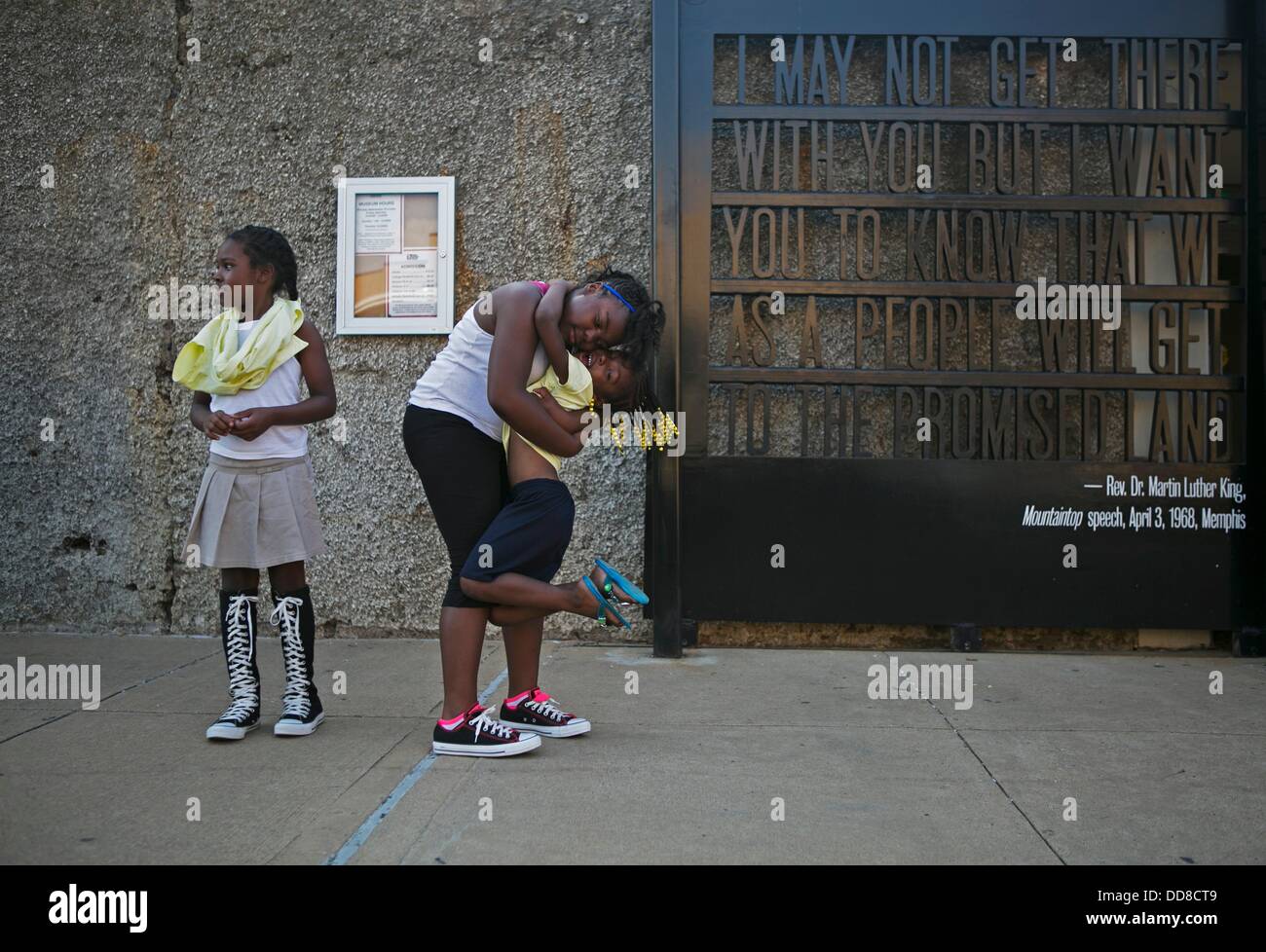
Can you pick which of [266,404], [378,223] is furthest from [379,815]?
[378,223]

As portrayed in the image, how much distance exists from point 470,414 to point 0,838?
1.69 meters

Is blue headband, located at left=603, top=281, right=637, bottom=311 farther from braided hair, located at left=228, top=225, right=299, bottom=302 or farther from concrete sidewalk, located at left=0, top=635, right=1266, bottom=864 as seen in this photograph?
concrete sidewalk, located at left=0, top=635, right=1266, bottom=864

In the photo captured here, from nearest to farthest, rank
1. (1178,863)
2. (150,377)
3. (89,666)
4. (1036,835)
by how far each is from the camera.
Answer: (1178,863) → (1036,835) → (89,666) → (150,377)

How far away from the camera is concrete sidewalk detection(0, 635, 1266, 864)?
9.11 feet

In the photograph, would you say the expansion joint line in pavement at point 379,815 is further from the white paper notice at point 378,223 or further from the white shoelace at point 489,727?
the white paper notice at point 378,223

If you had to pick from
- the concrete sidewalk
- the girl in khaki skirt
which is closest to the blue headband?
the girl in khaki skirt

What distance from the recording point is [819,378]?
504 centimetres

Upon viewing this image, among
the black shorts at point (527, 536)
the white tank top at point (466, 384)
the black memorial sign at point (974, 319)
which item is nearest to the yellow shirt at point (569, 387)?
the white tank top at point (466, 384)

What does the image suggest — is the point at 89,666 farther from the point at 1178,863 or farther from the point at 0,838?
the point at 1178,863

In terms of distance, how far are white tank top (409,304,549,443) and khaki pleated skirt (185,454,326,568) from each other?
580 millimetres

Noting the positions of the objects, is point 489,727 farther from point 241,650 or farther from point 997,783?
point 997,783

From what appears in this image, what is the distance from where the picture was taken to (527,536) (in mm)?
3494

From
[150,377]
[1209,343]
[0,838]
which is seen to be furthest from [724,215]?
[0,838]

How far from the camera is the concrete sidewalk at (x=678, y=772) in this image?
2775mm
